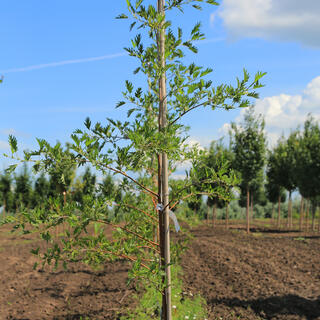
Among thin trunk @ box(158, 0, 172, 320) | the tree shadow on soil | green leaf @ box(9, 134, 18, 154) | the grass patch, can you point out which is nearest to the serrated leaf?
green leaf @ box(9, 134, 18, 154)

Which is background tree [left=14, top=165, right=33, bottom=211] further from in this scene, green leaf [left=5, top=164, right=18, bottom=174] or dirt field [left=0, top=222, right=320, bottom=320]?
green leaf [left=5, top=164, right=18, bottom=174]

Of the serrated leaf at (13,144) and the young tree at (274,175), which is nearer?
the serrated leaf at (13,144)

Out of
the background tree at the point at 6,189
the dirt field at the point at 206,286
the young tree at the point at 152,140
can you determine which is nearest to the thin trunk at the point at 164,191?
the young tree at the point at 152,140

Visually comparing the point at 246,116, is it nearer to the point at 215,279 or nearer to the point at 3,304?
the point at 215,279

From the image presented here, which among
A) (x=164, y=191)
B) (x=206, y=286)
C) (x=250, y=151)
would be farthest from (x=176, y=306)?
(x=250, y=151)

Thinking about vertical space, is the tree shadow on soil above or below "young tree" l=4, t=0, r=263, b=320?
below

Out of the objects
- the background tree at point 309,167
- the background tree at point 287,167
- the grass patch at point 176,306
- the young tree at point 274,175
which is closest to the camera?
the grass patch at point 176,306

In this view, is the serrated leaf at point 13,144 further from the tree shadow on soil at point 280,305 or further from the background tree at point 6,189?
the background tree at point 6,189

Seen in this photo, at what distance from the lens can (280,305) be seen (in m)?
7.27

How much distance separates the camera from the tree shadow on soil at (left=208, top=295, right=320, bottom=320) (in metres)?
6.89

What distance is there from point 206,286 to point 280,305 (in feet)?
5.81

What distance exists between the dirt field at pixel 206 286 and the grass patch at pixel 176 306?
0.73 feet

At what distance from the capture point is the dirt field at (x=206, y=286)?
7012 millimetres

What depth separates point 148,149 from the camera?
3.50 metres
